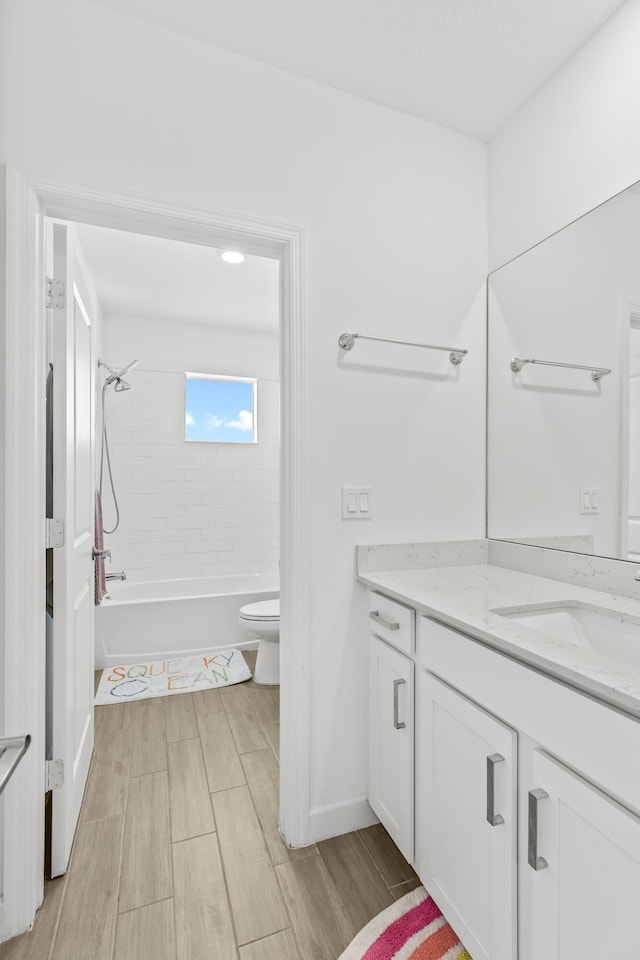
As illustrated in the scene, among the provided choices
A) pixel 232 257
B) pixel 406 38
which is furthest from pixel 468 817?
pixel 232 257

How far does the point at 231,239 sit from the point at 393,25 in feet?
2.64

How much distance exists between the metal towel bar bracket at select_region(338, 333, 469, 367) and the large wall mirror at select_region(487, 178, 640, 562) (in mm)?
169

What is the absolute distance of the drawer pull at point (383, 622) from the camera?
1.48 m

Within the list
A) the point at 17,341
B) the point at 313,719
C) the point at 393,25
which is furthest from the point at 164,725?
the point at 393,25

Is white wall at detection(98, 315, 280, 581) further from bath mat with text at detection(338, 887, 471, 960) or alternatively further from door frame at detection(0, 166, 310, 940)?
bath mat with text at detection(338, 887, 471, 960)

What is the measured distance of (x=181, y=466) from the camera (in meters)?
3.98

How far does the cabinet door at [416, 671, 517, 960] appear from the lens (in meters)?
1.00

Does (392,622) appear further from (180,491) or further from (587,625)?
(180,491)

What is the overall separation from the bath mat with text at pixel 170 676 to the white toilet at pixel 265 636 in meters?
0.13

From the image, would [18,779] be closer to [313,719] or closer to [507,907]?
[313,719]

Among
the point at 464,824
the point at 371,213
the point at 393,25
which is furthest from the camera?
the point at 371,213

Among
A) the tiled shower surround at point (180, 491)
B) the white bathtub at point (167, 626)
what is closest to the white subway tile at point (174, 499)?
the tiled shower surround at point (180, 491)

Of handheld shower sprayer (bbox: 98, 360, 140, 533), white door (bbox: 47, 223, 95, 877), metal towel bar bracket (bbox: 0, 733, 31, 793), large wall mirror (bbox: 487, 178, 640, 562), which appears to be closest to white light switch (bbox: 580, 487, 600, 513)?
large wall mirror (bbox: 487, 178, 640, 562)

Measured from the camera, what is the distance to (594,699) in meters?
0.83
